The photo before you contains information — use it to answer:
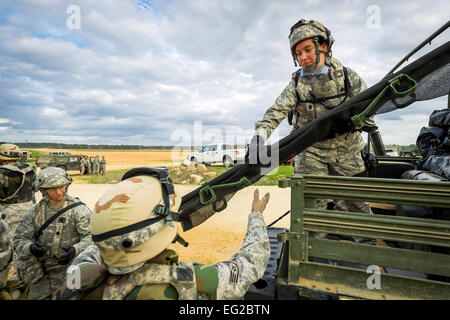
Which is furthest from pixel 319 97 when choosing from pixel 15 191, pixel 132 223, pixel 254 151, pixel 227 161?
pixel 227 161

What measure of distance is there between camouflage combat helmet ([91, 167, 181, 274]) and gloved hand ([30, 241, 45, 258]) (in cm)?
176

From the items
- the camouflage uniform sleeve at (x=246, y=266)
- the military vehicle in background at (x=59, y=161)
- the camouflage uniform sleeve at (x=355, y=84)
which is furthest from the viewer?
the military vehicle in background at (x=59, y=161)

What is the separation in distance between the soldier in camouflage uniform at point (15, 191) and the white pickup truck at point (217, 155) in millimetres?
15195

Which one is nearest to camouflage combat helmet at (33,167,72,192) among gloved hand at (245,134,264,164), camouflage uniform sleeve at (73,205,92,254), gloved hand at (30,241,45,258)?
camouflage uniform sleeve at (73,205,92,254)

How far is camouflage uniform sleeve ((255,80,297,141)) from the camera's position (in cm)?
239

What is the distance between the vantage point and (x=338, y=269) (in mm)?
1600

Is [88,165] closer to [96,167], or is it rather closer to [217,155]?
[96,167]

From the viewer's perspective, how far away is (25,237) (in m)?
2.78

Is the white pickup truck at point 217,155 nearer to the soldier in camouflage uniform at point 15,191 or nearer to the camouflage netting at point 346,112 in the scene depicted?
the soldier in camouflage uniform at point 15,191

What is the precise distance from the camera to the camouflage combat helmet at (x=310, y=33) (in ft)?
7.27

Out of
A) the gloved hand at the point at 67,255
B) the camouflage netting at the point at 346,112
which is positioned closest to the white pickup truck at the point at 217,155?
the gloved hand at the point at 67,255
